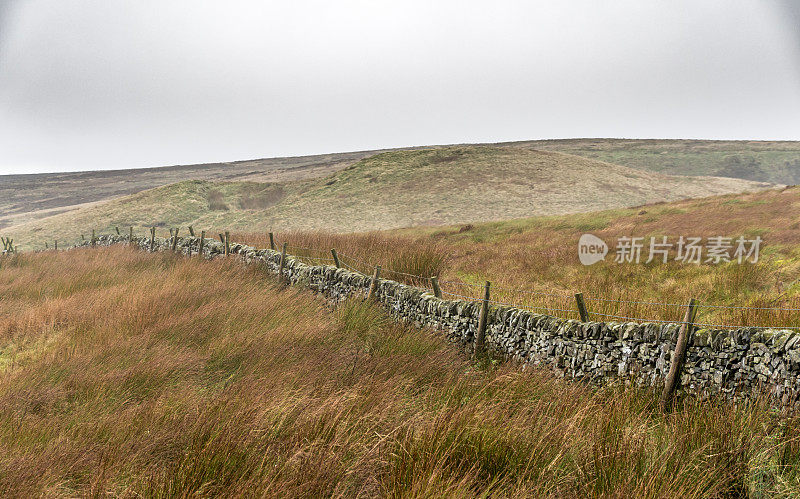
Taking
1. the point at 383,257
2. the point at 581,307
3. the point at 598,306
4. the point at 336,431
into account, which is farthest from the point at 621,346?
the point at 383,257

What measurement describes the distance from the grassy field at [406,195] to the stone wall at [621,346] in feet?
99.8

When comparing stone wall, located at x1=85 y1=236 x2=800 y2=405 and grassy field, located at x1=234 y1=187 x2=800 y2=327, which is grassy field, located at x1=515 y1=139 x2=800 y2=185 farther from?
stone wall, located at x1=85 y1=236 x2=800 y2=405

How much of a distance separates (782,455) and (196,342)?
267 inches

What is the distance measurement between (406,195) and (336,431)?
152ft

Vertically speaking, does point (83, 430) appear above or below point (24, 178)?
below

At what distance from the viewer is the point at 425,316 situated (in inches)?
369

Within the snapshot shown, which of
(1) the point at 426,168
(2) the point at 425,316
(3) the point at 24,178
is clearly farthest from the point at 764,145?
(3) the point at 24,178

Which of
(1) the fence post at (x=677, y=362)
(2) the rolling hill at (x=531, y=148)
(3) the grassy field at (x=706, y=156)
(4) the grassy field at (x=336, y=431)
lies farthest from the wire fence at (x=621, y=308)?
(3) the grassy field at (x=706, y=156)

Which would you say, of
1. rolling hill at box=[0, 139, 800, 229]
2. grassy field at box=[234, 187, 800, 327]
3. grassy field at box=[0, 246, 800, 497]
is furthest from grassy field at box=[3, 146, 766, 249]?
grassy field at box=[0, 246, 800, 497]

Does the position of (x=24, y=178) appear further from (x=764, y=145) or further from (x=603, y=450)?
(x=764, y=145)

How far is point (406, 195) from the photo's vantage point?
49344 millimetres

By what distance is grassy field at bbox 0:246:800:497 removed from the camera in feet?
10.1

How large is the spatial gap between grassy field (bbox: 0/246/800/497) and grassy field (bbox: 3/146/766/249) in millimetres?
33404

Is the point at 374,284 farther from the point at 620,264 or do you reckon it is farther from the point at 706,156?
the point at 706,156
